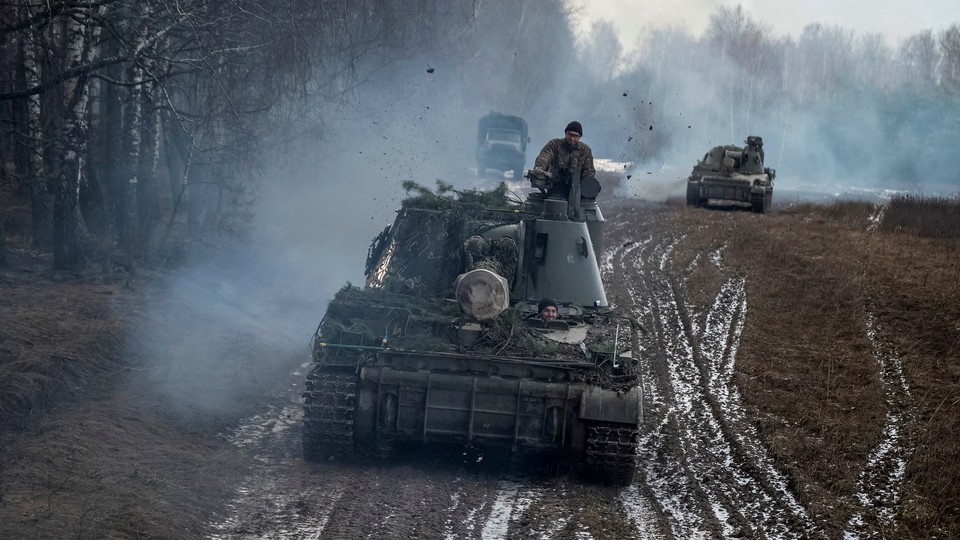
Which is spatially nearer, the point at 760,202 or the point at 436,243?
the point at 436,243

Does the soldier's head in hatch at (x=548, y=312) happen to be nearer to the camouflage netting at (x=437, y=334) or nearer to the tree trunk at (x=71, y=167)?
the camouflage netting at (x=437, y=334)

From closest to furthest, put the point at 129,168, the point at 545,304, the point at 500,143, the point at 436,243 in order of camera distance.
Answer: the point at 545,304
the point at 436,243
the point at 129,168
the point at 500,143

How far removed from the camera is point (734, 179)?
32.0m

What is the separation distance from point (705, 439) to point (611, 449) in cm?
191

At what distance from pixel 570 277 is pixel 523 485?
242cm

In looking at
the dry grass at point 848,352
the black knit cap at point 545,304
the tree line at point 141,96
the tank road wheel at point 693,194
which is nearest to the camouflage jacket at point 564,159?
the black knit cap at point 545,304

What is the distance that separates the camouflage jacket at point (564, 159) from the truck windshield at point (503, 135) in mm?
33897

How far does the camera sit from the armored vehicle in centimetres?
3145

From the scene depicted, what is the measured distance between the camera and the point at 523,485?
27.8ft

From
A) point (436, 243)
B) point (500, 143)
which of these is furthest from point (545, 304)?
point (500, 143)

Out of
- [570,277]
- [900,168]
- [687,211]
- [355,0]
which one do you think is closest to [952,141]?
[900,168]

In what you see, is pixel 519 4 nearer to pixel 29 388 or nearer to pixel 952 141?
pixel 952 141

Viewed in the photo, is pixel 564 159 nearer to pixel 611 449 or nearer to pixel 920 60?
pixel 611 449

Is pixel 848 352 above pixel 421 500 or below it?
above
